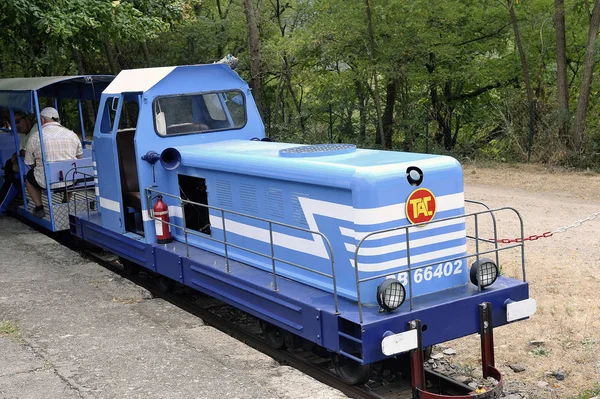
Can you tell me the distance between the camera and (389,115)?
23.2 m

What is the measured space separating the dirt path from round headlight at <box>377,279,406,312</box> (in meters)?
1.72

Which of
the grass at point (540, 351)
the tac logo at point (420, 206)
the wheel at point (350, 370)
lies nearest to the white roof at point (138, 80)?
the tac logo at point (420, 206)

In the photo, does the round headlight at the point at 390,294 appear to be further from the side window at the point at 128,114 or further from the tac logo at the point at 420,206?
the side window at the point at 128,114

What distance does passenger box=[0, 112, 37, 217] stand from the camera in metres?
12.9

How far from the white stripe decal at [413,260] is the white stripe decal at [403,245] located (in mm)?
92

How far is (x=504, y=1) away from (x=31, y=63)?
44.4 ft

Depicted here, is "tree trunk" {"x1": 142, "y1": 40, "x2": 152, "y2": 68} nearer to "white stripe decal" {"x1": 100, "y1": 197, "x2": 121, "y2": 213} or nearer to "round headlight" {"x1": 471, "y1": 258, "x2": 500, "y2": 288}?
"white stripe decal" {"x1": 100, "y1": 197, "x2": 121, "y2": 213}

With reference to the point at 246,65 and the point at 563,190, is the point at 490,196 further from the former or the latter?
the point at 246,65

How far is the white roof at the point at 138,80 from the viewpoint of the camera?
327 inches

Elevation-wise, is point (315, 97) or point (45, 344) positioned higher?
point (315, 97)

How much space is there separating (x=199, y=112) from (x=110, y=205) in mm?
1776

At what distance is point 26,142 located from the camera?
40.5 ft

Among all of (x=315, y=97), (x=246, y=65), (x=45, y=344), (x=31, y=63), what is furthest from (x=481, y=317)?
(x=246, y=65)

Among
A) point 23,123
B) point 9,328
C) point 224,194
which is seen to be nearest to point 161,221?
point 224,194
